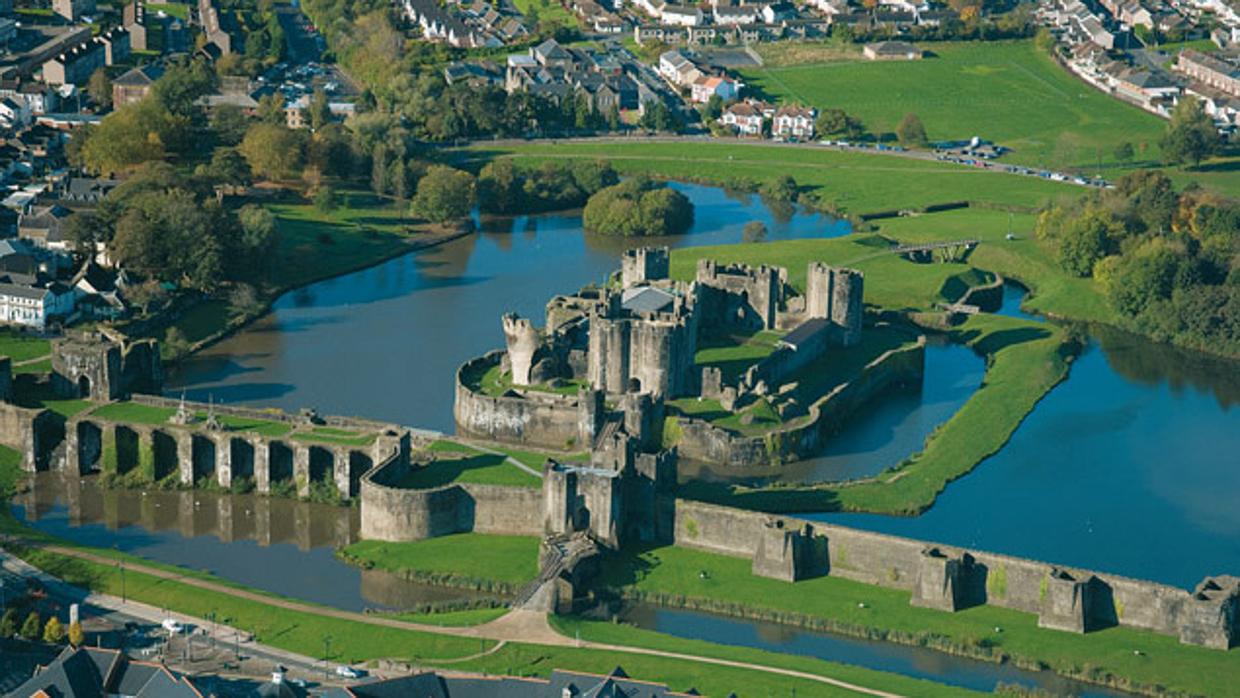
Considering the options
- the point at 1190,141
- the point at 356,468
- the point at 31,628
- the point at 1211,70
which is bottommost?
the point at 356,468

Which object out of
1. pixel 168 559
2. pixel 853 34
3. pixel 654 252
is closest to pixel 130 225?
pixel 654 252

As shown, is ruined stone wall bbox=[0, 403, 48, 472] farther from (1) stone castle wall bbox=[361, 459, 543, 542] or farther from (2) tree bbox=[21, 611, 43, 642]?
→ (2) tree bbox=[21, 611, 43, 642]

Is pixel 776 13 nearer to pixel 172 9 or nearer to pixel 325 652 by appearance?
pixel 172 9

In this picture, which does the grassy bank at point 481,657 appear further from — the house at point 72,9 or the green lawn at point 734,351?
the house at point 72,9

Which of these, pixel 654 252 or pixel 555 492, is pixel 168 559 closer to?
pixel 555 492

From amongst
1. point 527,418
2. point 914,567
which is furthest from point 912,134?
point 914,567

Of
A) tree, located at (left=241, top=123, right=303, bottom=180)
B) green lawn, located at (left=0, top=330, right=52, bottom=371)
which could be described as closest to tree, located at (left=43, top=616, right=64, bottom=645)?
green lawn, located at (left=0, top=330, right=52, bottom=371)
